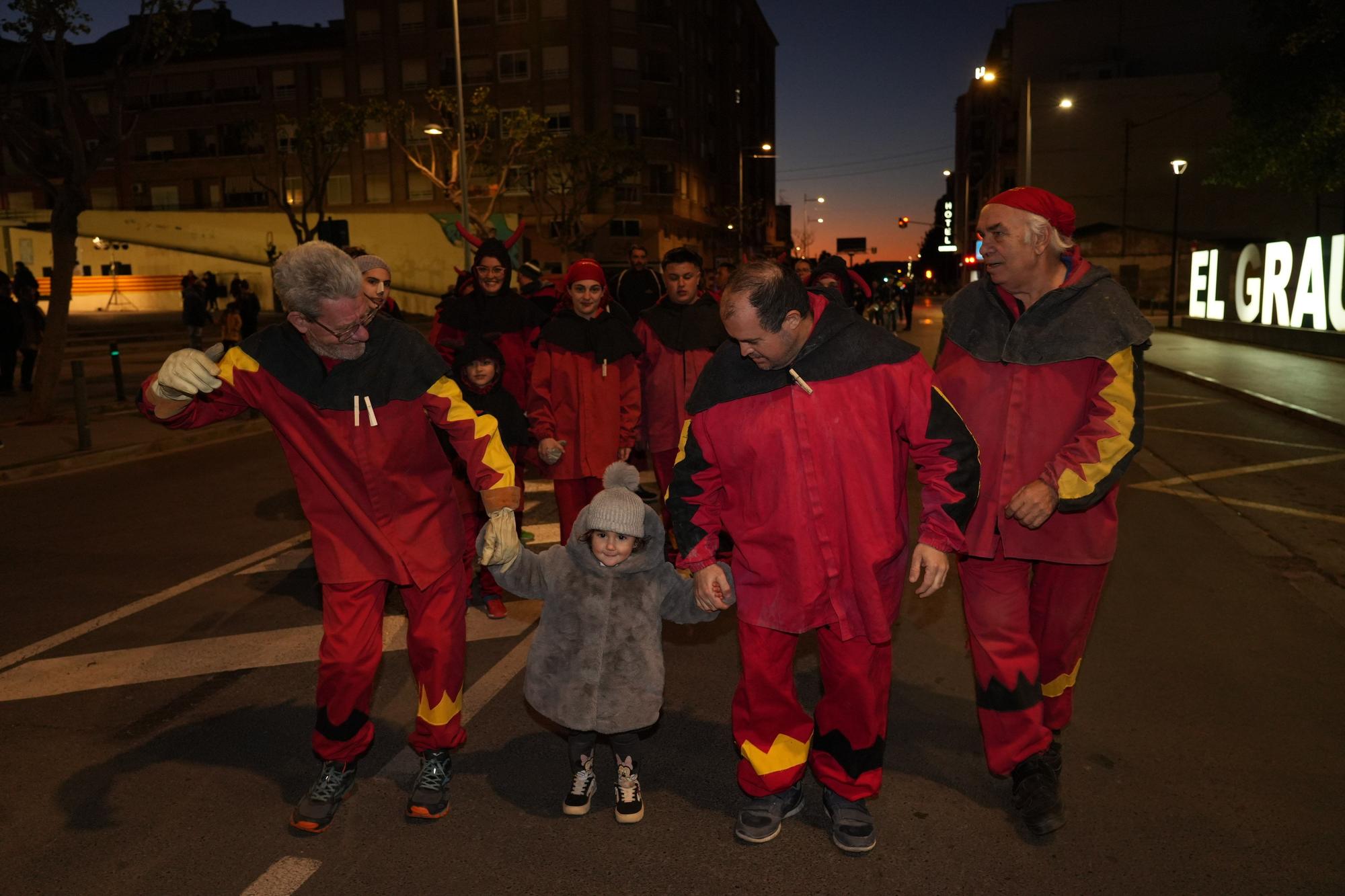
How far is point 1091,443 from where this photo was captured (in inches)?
139

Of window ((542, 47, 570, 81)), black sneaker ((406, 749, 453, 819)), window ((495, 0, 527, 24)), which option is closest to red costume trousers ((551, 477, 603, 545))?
black sneaker ((406, 749, 453, 819))

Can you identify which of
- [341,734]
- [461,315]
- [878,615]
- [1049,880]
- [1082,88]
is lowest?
[1049,880]

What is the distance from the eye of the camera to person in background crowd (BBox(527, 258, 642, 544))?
6.17m

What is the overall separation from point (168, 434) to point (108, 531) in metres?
5.24

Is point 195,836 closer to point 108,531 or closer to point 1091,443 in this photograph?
point 1091,443

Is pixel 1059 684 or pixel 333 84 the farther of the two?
pixel 333 84

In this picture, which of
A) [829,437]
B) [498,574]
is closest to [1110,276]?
[829,437]

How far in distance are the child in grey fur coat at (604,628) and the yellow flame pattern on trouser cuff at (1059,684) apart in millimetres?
1287

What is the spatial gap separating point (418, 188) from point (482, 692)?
5772 centimetres

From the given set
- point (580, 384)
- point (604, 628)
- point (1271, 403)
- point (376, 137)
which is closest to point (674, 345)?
point (580, 384)

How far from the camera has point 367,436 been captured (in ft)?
11.9

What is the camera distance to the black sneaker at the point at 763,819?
3.63 m

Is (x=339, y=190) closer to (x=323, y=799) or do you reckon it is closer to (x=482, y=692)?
(x=482, y=692)

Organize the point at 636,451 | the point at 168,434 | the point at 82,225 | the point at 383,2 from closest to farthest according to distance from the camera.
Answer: the point at 636,451 → the point at 168,434 → the point at 82,225 → the point at 383,2
